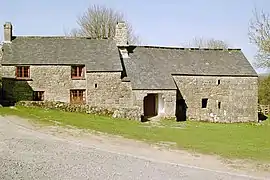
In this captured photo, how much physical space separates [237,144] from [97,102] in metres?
16.4

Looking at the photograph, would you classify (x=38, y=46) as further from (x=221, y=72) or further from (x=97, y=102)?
(x=221, y=72)

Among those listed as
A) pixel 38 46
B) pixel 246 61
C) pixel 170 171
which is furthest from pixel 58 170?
pixel 246 61

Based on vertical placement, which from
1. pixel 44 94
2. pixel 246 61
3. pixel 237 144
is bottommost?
pixel 237 144

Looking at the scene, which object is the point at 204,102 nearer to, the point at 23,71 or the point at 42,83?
the point at 42,83

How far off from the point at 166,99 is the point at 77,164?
21432mm

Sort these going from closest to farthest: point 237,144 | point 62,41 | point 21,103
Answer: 1. point 237,144
2. point 21,103
3. point 62,41

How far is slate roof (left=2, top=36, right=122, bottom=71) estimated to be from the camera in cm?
3256

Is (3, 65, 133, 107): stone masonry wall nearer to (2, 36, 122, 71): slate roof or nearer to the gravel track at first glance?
(2, 36, 122, 71): slate roof

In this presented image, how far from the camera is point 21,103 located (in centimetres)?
2864

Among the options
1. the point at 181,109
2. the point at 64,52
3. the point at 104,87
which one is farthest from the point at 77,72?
the point at 181,109

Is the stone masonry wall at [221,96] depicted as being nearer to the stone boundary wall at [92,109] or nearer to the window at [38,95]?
the stone boundary wall at [92,109]

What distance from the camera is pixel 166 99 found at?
3266 centimetres

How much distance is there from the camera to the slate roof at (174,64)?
3347cm

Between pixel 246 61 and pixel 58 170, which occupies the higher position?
pixel 246 61
